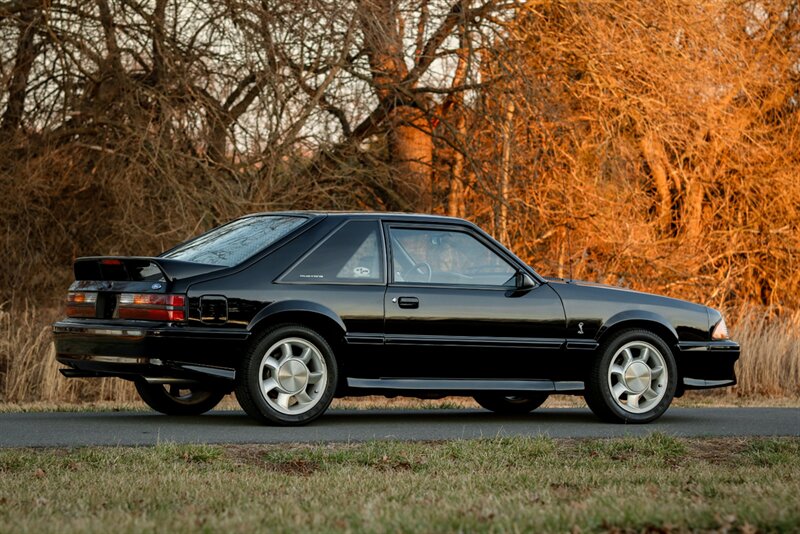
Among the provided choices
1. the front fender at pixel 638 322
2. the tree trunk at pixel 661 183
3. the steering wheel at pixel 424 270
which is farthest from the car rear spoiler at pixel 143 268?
the tree trunk at pixel 661 183

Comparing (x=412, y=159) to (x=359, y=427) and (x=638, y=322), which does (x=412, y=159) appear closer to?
(x=638, y=322)

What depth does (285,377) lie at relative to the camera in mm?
9344

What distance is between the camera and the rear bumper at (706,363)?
10.6 meters

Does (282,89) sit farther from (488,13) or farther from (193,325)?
(193,325)

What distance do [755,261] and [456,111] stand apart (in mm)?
6403

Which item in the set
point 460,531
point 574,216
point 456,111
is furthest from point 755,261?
point 460,531

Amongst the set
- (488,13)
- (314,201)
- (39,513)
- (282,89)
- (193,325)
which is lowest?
(39,513)

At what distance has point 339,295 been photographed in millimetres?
9555

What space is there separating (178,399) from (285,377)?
5.60 feet

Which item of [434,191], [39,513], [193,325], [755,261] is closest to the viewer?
[39,513]

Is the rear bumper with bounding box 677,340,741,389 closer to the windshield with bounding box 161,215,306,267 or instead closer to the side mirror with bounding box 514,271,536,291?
the side mirror with bounding box 514,271,536,291

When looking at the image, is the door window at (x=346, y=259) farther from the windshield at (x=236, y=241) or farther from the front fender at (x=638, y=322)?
the front fender at (x=638, y=322)

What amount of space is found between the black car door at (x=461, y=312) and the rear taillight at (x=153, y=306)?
1.52 metres

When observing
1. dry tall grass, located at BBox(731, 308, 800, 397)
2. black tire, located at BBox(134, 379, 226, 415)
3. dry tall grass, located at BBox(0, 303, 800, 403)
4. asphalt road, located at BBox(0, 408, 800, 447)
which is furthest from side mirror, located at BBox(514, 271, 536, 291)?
dry tall grass, located at BBox(731, 308, 800, 397)
